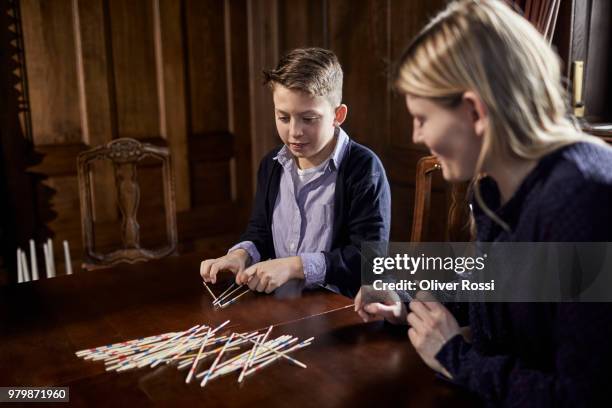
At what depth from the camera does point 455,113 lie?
0.89 meters

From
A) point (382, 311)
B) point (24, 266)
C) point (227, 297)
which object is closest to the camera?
point (382, 311)

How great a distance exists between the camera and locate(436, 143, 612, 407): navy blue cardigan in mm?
804

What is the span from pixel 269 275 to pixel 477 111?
27.9 inches

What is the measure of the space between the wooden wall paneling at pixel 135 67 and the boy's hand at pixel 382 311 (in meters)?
2.70

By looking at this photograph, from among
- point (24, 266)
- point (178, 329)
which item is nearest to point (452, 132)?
point (178, 329)

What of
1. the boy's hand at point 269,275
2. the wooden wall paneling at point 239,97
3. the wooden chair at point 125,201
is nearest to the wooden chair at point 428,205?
the boy's hand at point 269,275

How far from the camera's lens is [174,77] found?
12.1 feet

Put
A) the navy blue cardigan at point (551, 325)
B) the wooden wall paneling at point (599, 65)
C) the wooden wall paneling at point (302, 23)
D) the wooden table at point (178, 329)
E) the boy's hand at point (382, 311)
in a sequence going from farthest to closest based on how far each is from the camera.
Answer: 1. the wooden wall paneling at point (302, 23)
2. the wooden wall paneling at point (599, 65)
3. the boy's hand at point (382, 311)
4. the wooden table at point (178, 329)
5. the navy blue cardigan at point (551, 325)

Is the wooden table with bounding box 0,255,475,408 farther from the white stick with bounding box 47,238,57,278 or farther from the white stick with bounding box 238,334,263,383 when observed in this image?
the white stick with bounding box 47,238,57,278

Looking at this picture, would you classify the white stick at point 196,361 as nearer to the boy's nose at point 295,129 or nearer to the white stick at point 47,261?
the boy's nose at point 295,129

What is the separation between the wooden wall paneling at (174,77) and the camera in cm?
362

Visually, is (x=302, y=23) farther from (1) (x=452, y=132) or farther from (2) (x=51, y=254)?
(1) (x=452, y=132)

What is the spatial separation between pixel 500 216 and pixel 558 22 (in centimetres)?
190

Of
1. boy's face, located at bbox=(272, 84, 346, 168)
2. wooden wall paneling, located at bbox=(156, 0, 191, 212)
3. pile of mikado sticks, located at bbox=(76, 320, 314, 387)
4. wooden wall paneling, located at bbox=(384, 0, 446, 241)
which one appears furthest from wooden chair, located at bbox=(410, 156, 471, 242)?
wooden wall paneling, located at bbox=(156, 0, 191, 212)
